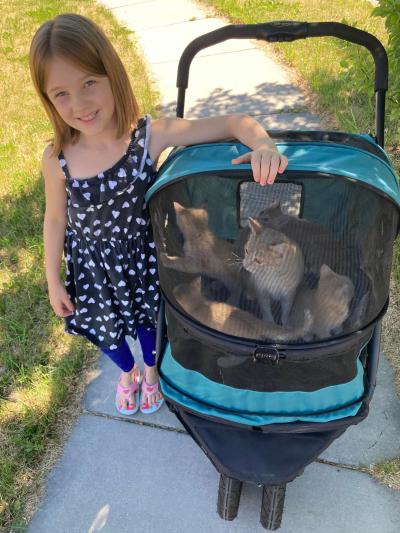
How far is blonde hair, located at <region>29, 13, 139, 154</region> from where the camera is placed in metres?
1.39

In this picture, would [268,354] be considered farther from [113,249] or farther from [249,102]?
[249,102]

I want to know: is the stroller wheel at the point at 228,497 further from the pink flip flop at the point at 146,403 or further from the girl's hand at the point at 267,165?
the girl's hand at the point at 267,165

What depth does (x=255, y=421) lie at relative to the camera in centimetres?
136

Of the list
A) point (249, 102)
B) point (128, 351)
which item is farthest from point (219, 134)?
point (249, 102)

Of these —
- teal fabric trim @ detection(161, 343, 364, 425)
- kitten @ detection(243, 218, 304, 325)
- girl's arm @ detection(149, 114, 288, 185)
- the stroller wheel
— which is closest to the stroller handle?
girl's arm @ detection(149, 114, 288, 185)

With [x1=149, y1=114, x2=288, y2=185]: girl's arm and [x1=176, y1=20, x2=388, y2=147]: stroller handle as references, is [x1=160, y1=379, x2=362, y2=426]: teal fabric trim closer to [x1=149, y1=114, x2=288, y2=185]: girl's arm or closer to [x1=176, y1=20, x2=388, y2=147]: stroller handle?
[x1=149, y1=114, x2=288, y2=185]: girl's arm

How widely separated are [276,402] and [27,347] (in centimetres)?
148

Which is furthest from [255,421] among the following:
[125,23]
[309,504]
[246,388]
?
[125,23]

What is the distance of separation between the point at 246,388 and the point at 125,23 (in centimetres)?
592

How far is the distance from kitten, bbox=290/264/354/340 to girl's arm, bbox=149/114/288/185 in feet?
1.05

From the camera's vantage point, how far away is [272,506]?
5.23ft

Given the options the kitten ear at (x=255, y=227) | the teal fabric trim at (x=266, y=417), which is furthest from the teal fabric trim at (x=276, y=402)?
the kitten ear at (x=255, y=227)

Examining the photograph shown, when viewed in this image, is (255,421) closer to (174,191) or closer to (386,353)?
(174,191)

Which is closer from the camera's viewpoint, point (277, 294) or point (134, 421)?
point (277, 294)
